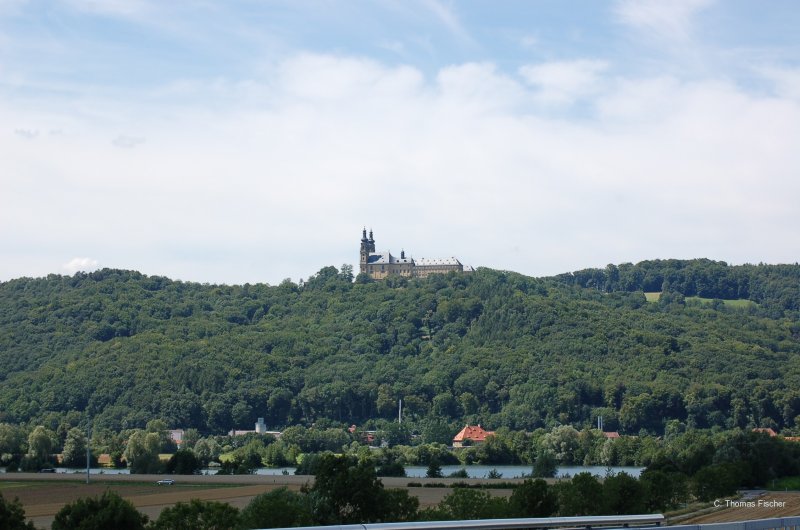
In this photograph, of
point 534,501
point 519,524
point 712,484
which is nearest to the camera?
point 519,524

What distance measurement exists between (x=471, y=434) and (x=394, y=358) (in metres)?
42.3

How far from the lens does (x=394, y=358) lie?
6427 inches

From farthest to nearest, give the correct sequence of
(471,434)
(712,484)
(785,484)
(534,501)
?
(471,434) → (785,484) → (712,484) → (534,501)

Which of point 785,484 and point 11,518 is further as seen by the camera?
point 785,484

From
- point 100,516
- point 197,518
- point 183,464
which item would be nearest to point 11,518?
point 100,516

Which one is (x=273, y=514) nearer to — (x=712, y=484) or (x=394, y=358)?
(x=712, y=484)

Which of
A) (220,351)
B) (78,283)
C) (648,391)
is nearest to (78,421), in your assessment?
(220,351)

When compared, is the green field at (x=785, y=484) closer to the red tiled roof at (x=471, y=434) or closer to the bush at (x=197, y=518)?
the bush at (x=197, y=518)

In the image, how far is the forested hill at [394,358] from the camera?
13288 centimetres

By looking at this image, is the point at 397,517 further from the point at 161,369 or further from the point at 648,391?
the point at 161,369

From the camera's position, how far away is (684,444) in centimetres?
8694

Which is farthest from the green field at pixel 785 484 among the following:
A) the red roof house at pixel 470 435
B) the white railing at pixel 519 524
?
the red roof house at pixel 470 435

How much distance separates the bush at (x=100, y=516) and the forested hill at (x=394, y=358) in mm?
99990

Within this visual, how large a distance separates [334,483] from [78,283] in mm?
166285
